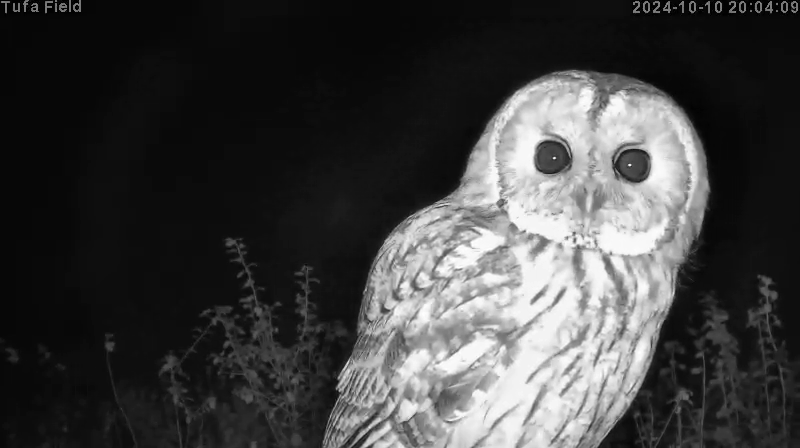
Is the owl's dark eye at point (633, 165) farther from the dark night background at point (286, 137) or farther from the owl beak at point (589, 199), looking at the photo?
the dark night background at point (286, 137)

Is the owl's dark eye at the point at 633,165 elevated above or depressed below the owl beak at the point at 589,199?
above

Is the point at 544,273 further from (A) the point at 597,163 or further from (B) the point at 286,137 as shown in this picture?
(B) the point at 286,137

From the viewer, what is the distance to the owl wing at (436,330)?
0.71m

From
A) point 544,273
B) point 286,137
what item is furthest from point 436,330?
point 286,137

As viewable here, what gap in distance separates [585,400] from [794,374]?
50cm

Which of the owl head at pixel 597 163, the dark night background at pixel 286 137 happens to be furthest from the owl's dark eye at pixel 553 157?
the dark night background at pixel 286 137

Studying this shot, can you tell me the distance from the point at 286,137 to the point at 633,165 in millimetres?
505

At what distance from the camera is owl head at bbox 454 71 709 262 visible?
661mm

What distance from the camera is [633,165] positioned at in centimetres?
67

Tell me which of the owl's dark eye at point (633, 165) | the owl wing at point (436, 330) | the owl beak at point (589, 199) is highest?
the owl's dark eye at point (633, 165)

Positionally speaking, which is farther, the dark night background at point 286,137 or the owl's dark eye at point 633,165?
the dark night background at point 286,137

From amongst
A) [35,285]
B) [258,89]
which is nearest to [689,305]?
[258,89]

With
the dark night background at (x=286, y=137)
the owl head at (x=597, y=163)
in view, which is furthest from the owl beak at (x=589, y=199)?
the dark night background at (x=286, y=137)

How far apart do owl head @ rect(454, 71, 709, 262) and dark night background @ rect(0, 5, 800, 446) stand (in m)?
0.25
